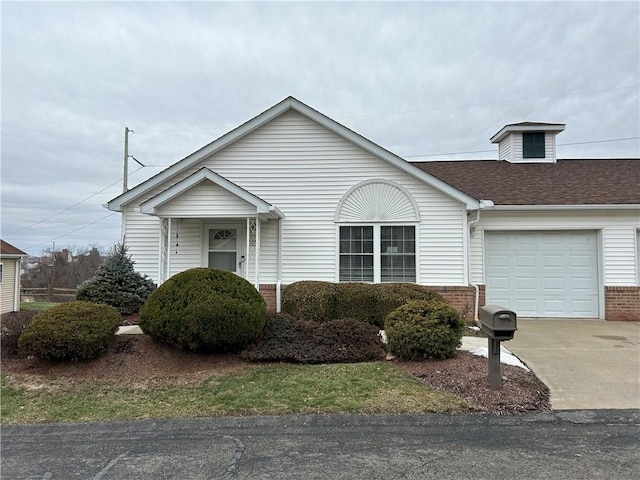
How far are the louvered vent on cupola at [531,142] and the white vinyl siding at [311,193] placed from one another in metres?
5.87

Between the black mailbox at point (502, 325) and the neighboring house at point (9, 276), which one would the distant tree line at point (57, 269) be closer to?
the neighboring house at point (9, 276)

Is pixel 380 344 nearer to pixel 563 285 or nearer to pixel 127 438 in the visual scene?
pixel 127 438

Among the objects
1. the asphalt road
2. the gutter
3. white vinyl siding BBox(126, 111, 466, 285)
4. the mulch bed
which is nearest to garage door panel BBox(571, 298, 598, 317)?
the gutter

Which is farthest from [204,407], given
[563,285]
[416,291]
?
[563,285]

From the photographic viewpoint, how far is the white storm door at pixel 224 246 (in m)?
11.5

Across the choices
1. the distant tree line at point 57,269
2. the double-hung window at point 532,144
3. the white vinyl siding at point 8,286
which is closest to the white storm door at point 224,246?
the double-hung window at point 532,144

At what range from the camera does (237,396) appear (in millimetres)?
5641

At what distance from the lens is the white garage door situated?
11609 millimetres

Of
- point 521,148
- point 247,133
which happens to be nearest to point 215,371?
point 247,133

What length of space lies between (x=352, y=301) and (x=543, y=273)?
5.72 m

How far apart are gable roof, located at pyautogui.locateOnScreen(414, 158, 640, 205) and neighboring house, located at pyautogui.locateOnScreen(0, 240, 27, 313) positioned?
21656 mm

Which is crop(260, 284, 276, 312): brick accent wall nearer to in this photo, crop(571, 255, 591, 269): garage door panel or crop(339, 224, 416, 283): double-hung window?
crop(339, 224, 416, 283): double-hung window

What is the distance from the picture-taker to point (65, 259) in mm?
37906

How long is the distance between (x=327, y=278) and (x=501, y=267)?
16.0 ft
